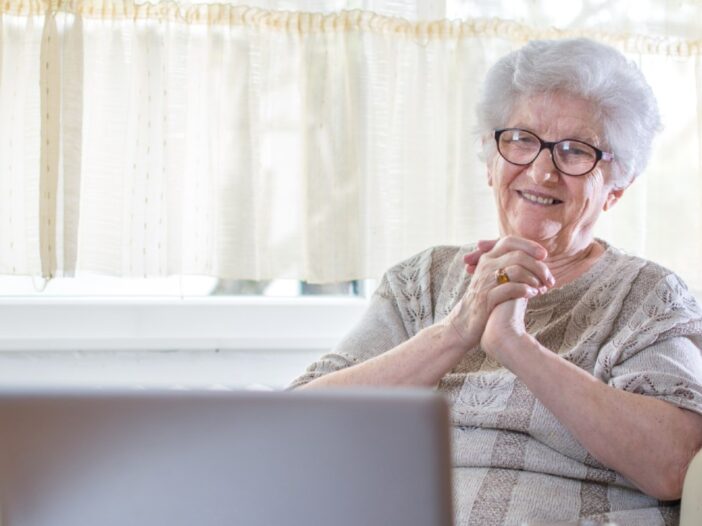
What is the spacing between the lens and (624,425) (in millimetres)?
1613

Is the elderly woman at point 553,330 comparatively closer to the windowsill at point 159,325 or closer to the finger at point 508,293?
the finger at point 508,293

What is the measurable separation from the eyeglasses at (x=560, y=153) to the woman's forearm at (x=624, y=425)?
1.33ft

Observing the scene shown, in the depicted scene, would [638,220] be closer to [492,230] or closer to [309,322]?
[492,230]

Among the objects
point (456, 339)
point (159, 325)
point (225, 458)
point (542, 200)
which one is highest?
point (542, 200)

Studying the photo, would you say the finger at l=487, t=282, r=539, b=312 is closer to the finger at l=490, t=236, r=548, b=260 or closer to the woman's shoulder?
the finger at l=490, t=236, r=548, b=260

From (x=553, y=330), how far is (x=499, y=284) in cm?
17

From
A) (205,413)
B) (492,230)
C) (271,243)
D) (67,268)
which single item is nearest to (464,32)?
(492,230)

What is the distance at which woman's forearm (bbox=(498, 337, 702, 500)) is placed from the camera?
1604mm

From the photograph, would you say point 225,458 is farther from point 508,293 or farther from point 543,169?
point 543,169

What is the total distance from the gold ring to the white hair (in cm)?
33

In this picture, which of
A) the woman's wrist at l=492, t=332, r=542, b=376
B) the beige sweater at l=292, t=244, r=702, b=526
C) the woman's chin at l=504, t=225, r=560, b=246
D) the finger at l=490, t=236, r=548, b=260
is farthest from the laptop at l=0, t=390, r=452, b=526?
the woman's chin at l=504, t=225, r=560, b=246

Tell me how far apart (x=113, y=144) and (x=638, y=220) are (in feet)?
3.93

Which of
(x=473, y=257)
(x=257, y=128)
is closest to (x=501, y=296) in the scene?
(x=473, y=257)

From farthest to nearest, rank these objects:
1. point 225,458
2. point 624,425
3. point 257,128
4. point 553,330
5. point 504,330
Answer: point 257,128 → point 553,330 → point 504,330 → point 624,425 → point 225,458
